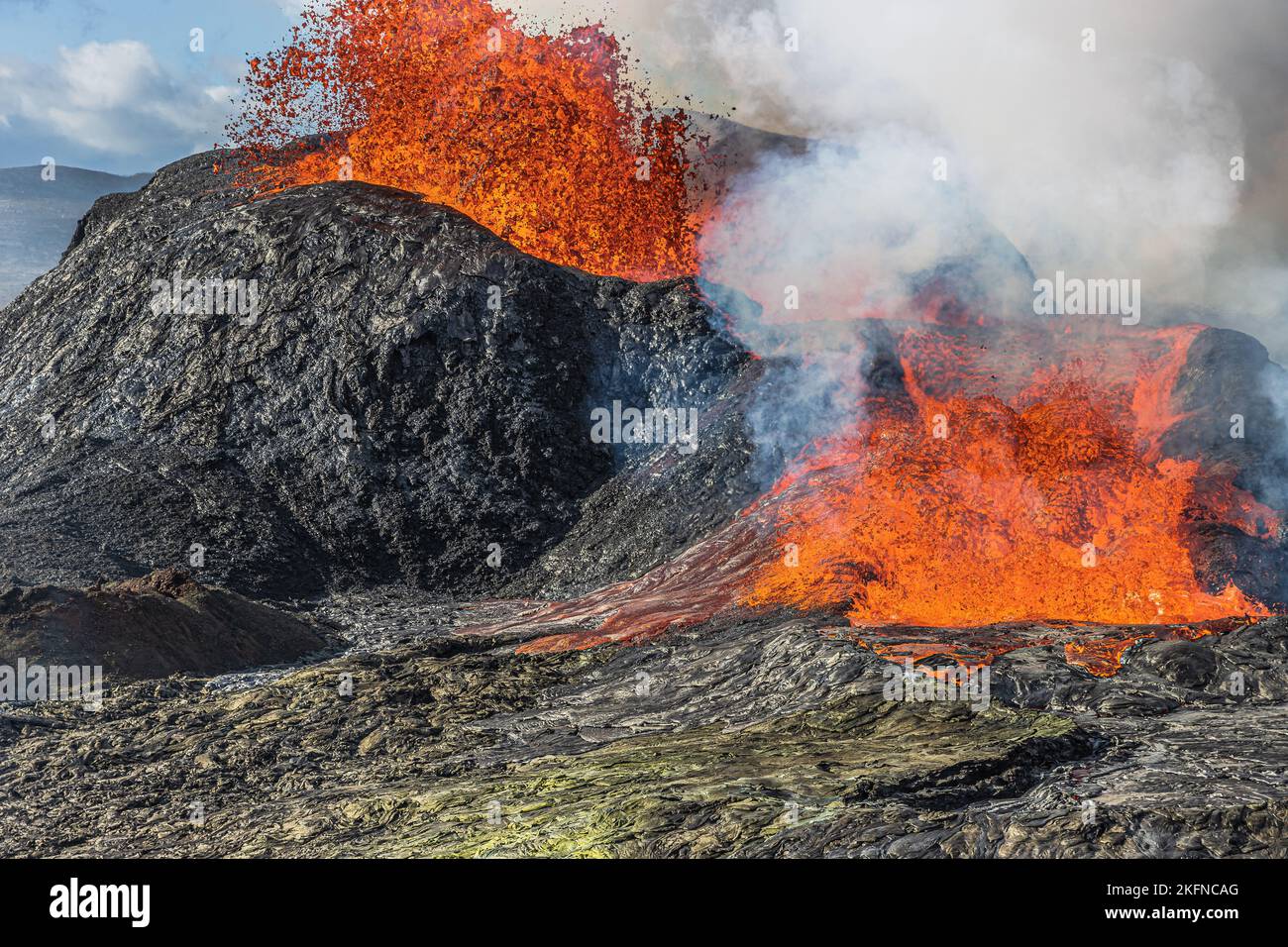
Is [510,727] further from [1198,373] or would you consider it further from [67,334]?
[67,334]

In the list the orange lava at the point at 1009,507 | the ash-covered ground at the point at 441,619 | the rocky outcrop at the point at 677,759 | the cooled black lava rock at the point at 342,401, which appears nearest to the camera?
the rocky outcrop at the point at 677,759

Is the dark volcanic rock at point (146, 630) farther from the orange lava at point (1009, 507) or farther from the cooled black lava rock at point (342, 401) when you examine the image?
the orange lava at point (1009, 507)

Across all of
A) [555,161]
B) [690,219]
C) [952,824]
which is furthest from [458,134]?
[952,824]

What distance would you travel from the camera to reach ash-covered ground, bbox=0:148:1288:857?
12352 millimetres

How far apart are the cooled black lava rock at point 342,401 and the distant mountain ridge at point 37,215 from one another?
41.8 meters

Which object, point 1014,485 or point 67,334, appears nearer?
point 1014,485

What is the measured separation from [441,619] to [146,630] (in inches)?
235

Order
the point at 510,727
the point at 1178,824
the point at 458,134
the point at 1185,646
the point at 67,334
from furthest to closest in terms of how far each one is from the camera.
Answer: the point at 458,134, the point at 67,334, the point at 510,727, the point at 1185,646, the point at 1178,824

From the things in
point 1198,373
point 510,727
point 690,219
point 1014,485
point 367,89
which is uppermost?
point 367,89

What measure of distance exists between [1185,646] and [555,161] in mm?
25414

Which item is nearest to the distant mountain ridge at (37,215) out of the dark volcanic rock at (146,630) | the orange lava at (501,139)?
the orange lava at (501,139)

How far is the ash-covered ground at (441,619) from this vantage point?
40.5ft

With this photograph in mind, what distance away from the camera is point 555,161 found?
36438 mm

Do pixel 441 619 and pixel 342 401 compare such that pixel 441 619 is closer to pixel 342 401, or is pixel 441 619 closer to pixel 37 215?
pixel 342 401
